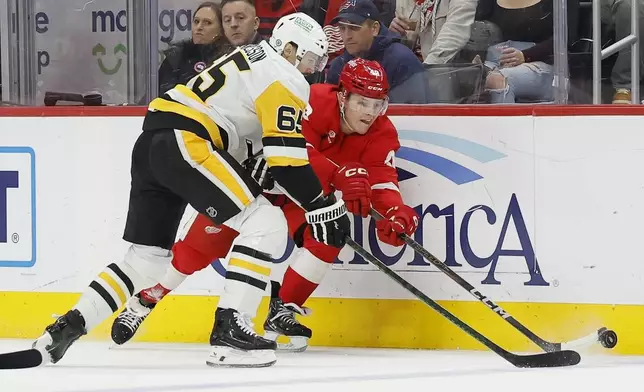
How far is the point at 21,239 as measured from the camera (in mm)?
4266

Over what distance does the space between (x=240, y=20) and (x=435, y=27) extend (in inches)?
27.7

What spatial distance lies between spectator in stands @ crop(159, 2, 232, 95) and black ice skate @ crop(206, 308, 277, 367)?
118 centimetres

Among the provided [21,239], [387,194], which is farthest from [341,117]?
Result: [21,239]

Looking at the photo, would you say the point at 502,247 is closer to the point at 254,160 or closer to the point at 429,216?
the point at 429,216

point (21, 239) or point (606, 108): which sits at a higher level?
point (606, 108)

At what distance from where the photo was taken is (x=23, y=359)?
340cm

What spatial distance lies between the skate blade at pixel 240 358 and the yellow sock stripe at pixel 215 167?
16.9 inches

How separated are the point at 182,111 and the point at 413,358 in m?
1.05

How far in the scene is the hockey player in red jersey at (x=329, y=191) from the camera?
3.84 m

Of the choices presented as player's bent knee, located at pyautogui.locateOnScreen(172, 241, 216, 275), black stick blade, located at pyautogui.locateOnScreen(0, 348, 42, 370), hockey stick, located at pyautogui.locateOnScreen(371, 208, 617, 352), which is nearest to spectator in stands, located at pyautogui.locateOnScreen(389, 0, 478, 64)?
hockey stick, located at pyautogui.locateOnScreen(371, 208, 617, 352)

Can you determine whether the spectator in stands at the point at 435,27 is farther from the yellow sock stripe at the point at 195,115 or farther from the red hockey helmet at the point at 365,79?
the yellow sock stripe at the point at 195,115

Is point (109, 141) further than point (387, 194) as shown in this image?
Yes

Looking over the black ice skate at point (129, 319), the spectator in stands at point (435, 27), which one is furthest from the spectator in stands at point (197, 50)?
the black ice skate at point (129, 319)

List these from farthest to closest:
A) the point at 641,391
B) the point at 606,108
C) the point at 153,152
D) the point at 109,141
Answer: the point at 109,141, the point at 606,108, the point at 153,152, the point at 641,391
